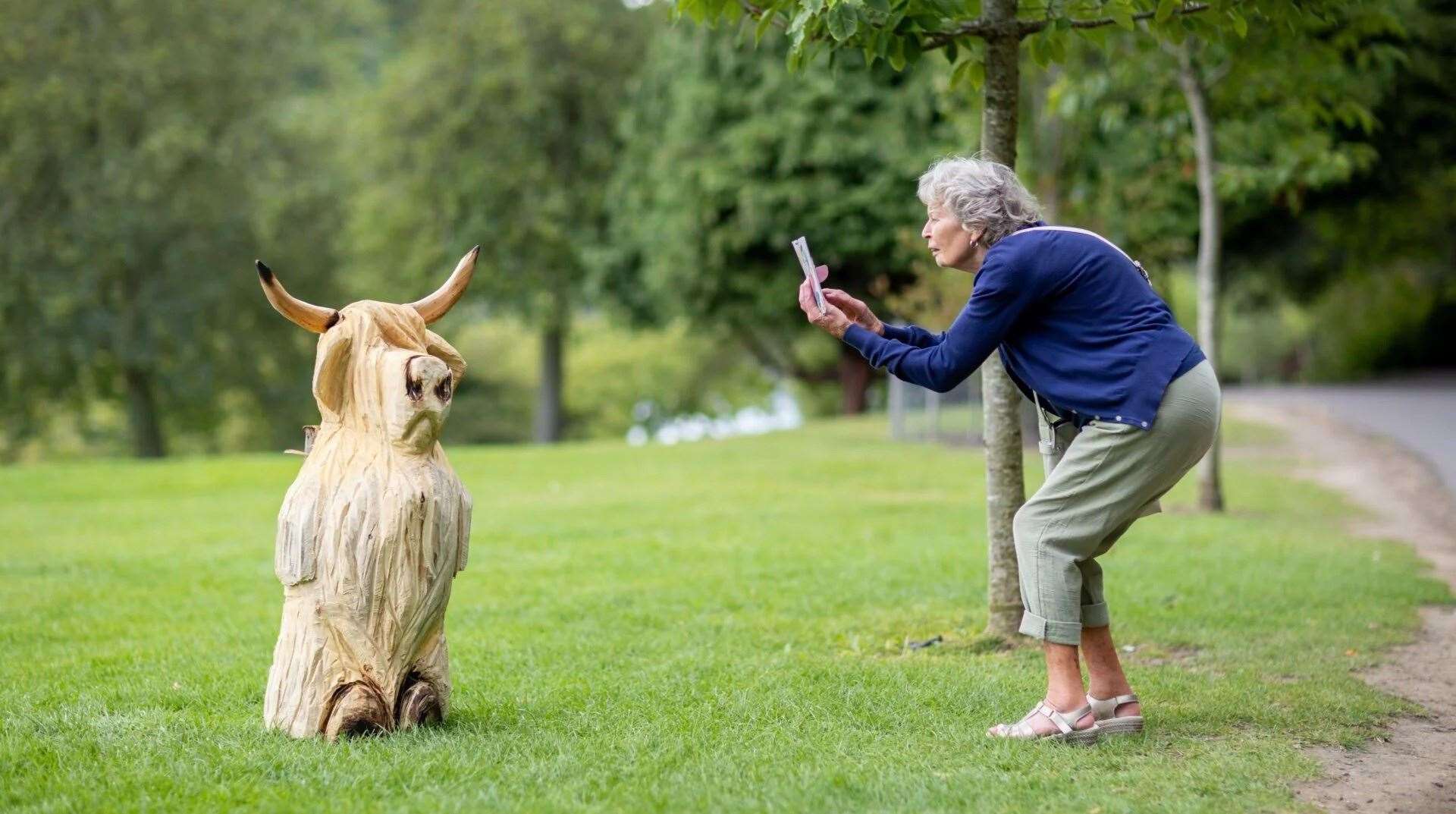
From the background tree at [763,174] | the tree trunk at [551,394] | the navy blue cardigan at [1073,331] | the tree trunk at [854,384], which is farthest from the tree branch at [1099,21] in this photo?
the tree trunk at [551,394]

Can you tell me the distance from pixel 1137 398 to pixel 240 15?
27.7m

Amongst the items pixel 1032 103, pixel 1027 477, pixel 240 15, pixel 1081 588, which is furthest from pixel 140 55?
pixel 1081 588

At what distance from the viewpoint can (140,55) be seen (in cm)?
2688

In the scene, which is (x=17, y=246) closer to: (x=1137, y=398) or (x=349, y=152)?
(x=349, y=152)

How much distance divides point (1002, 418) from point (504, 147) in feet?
78.0

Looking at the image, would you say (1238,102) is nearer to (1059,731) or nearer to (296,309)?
(1059,731)

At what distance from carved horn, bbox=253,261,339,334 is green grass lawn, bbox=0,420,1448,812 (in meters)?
1.51

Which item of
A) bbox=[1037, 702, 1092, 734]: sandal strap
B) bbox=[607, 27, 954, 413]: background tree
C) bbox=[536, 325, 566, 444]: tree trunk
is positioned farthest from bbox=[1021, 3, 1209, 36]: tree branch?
bbox=[536, 325, 566, 444]: tree trunk

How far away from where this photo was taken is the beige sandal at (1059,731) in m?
5.09

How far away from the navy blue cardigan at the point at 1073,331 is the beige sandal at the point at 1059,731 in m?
1.10

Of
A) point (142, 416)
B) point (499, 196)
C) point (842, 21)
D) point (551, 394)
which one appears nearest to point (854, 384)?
point (551, 394)

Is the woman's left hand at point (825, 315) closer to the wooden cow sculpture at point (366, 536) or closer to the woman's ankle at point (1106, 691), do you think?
the wooden cow sculpture at point (366, 536)

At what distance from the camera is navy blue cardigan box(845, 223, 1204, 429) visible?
4859mm

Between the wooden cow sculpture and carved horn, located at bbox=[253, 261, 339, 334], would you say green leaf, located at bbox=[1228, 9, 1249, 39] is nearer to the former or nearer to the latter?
the wooden cow sculpture
